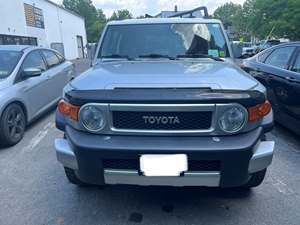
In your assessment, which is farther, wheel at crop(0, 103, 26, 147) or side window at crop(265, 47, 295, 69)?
side window at crop(265, 47, 295, 69)

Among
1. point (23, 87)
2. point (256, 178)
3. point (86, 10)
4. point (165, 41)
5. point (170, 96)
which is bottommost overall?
point (256, 178)

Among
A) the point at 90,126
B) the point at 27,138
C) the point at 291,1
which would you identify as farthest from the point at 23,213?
the point at 291,1

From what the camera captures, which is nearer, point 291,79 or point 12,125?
point 291,79

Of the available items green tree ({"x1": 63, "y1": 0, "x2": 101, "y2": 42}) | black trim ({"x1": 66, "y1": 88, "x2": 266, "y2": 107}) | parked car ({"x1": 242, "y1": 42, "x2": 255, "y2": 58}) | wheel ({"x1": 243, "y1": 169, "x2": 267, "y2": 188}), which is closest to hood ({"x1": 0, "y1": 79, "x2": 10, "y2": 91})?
black trim ({"x1": 66, "y1": 88, "x2": 266, "y2": 107})

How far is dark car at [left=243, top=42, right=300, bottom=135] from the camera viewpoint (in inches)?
172

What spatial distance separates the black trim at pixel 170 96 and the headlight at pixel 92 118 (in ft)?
0.19

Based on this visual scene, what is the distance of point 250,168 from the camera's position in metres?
2.40

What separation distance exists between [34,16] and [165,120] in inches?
914

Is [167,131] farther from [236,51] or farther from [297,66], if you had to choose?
[297,66]

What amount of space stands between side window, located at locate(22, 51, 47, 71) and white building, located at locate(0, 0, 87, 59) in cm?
1303

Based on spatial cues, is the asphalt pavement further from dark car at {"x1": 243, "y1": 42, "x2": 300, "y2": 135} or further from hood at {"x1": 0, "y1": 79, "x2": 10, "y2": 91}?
hood at {"x1": 0, "y1": 79, "x2": 10, "y2": 91}

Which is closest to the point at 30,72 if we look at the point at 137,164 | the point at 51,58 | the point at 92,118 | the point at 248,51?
the point at 51,58

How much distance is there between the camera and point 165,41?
3854 mm

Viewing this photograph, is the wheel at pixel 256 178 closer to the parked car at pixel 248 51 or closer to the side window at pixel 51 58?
the parked car at pixel 248 51
